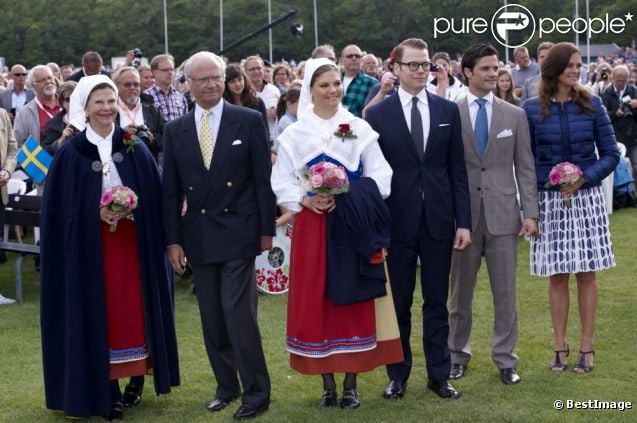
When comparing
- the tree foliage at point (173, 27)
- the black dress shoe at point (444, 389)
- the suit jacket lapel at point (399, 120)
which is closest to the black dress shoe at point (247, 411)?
the black dress shoe at point (444, 389)

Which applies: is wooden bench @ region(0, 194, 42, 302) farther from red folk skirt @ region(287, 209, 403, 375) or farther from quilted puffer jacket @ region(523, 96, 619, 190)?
quilted puffer jacket @ region(523, 96, 619, 190)

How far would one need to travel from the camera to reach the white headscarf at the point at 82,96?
245 inches

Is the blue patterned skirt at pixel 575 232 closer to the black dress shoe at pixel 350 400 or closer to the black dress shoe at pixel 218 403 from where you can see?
the black dress shoe at pixel 350 400

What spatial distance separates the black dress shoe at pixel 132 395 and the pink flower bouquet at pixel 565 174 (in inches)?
121

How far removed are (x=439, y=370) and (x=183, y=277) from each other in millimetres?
5104

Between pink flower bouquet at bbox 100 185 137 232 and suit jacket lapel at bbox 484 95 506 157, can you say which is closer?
pink flower bouquet at bbox 100 185 137 232

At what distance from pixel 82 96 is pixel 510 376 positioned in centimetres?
334

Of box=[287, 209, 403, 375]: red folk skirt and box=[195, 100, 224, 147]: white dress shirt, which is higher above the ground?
box=[195, 100, 224, 147]: white dress shirt

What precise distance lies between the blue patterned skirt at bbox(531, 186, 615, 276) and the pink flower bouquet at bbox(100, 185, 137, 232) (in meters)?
2.82

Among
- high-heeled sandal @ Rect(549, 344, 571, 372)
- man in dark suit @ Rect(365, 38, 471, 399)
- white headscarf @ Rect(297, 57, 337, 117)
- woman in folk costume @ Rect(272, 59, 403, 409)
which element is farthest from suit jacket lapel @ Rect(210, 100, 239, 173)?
high-heeled sandal @ Rect(549, 344, 571, 372)

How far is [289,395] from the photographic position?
21.9 ft

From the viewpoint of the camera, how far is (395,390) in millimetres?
6496

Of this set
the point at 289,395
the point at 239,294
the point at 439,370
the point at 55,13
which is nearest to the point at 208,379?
the point at 289,395

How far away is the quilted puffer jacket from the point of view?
6.78 m
